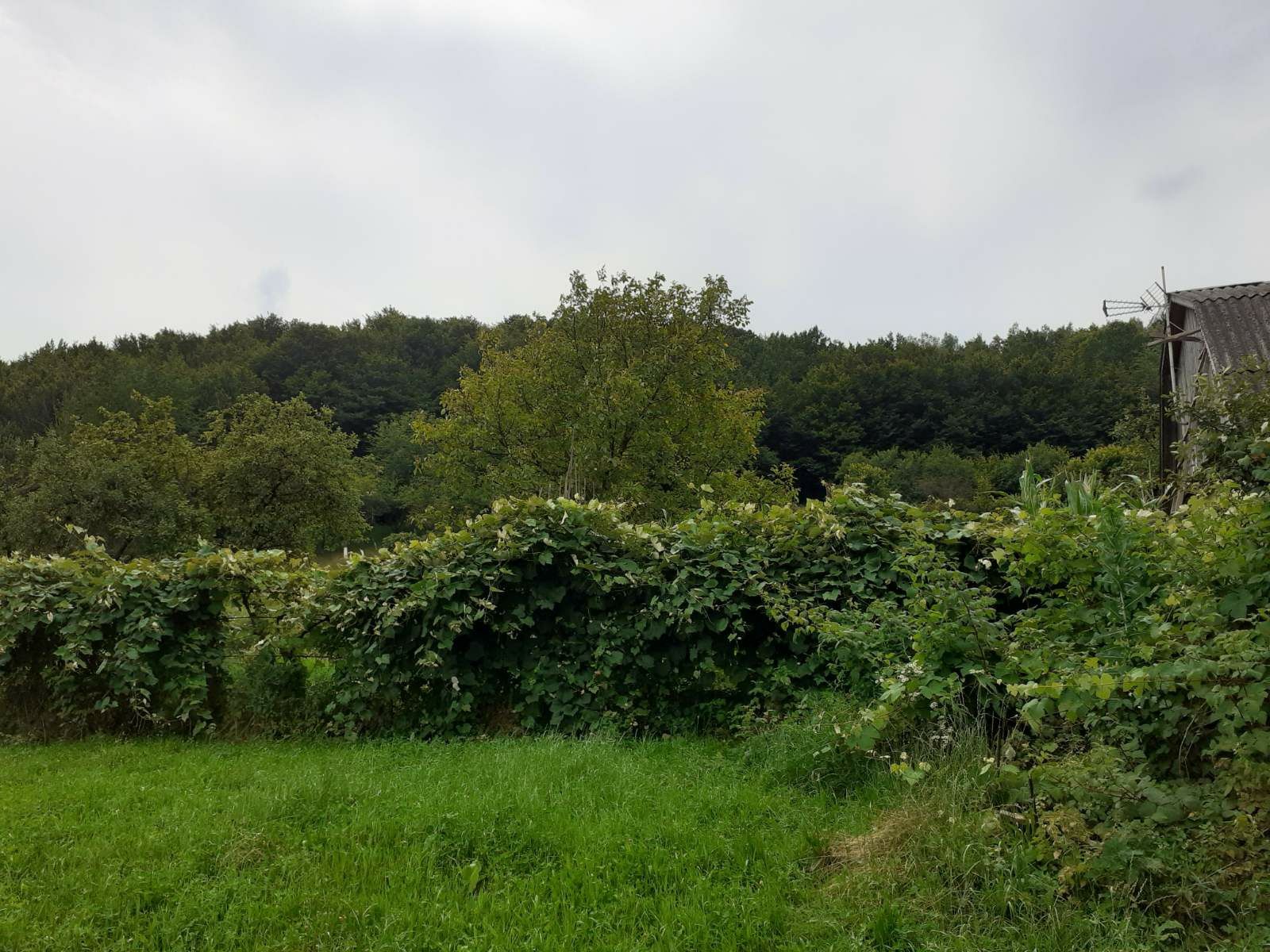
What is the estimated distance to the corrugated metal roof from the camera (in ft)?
43.9

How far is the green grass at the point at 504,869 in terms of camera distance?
2502 millimetres

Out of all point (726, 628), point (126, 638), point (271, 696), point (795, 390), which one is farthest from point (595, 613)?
point (795, 390)

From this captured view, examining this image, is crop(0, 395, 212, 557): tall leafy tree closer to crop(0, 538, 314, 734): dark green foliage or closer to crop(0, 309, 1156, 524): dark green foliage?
crop(0, 538, 314, 734): dark green foliage

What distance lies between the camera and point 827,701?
443cm

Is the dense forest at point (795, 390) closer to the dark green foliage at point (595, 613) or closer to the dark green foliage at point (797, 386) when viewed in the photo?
the dark green foliage at point (797, 386)

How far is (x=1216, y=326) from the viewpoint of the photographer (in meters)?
14.0

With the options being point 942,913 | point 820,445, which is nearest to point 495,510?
point 942,913

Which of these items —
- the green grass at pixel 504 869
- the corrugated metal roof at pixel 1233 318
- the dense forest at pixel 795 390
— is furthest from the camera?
the dense forest at pixel 795 390

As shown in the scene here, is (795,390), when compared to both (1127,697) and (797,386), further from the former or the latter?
(1127,697)

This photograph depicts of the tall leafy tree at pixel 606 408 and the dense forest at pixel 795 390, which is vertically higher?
the dense forest at pixel 795 390

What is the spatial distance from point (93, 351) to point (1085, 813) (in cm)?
8770

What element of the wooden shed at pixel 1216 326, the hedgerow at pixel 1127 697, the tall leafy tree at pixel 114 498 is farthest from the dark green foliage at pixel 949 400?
the hedgerow at pixel 1127 697

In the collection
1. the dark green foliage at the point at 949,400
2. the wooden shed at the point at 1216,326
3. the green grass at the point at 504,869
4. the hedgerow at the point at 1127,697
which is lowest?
the green grass at the point at 504,869

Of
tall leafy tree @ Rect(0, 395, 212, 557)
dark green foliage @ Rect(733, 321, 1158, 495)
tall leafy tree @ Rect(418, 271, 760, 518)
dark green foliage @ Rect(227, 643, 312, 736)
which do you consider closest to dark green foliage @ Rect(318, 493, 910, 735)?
Result: dark green foliage @ Rect(227, 643, 312, 736)
